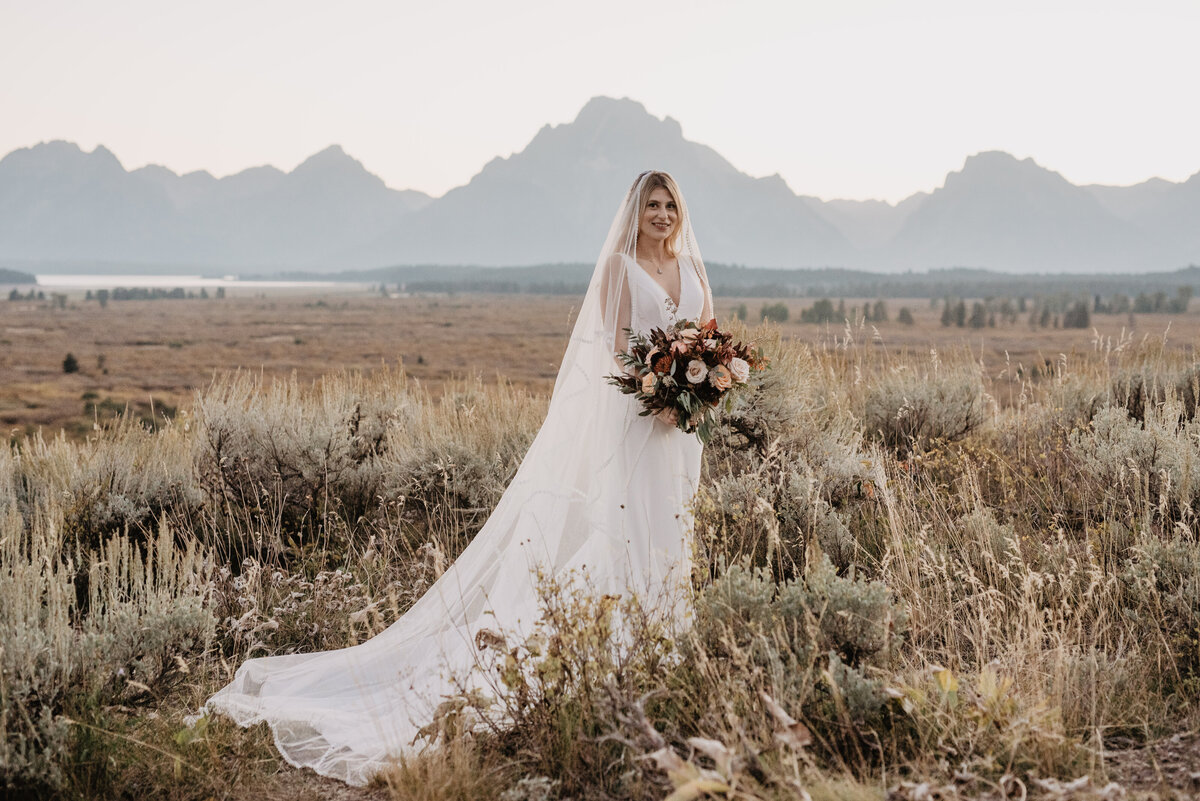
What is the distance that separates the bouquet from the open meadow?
50 cm

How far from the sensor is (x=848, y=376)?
9633 millimetres

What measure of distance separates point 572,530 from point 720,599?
51.8 inches

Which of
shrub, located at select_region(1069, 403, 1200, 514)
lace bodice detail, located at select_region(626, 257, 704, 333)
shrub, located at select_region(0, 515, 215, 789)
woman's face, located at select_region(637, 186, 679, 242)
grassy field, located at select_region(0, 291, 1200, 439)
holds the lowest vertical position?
grassy field, located at select_region(0, 291, 1200, 439)

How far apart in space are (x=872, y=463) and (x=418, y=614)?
10.6 feet

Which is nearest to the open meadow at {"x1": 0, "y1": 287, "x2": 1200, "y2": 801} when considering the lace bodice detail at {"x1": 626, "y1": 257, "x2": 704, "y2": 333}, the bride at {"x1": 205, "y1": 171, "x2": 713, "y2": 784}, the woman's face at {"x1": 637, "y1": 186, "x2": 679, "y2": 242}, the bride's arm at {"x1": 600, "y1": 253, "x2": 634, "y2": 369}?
the bride at {"x1": 205, "y1": 171, "x2": 713, "y2": 784}

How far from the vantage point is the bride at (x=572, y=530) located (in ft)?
13.2

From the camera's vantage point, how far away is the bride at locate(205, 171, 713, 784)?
4.03 metres

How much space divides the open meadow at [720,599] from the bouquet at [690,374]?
504 millimetres

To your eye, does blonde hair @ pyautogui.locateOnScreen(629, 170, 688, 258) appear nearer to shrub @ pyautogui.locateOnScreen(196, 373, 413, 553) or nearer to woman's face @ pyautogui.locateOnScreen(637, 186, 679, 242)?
woman's face @ pyautogui.locateOnScreen(637, 186, 679, 242)

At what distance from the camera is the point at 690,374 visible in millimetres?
4141

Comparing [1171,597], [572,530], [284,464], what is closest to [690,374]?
[572,530]

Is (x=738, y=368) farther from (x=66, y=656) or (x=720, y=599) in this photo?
(x=66, y=656)

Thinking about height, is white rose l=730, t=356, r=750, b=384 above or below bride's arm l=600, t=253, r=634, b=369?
below

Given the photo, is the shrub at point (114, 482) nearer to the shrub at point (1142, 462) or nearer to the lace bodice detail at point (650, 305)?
the lace bodice detail at point (650, 305)
